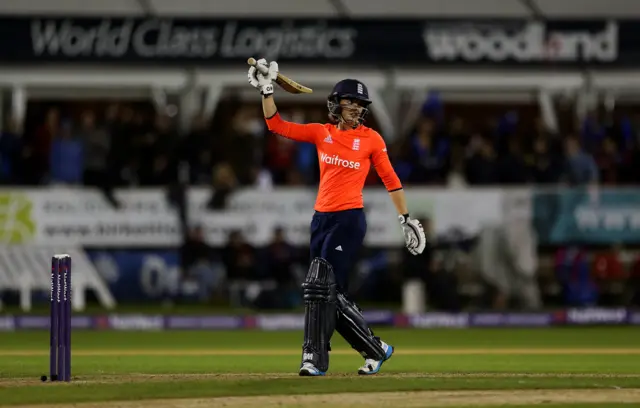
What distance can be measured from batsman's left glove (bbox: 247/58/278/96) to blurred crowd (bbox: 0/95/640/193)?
8.64 meters

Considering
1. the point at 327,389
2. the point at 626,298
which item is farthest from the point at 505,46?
the point at 327,389

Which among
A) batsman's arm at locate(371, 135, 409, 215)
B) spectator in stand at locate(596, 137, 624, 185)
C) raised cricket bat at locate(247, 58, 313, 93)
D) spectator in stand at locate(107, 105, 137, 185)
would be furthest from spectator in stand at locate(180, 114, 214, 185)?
batsman's arm at locate(371, 135, 409, 215)

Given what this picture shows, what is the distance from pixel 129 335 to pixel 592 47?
7.60 meters

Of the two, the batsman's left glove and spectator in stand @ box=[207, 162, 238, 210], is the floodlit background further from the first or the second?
the batsman's left glove

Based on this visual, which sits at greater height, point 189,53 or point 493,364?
point 189,53

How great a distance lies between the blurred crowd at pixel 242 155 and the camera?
1897cm

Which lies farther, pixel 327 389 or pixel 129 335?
pixel 129 335

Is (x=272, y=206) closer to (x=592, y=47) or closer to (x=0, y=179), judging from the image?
(x=0, y=179)

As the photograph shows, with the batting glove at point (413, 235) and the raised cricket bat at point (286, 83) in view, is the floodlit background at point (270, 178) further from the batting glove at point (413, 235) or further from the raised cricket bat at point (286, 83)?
the raised cricket bat at point (286, 83)

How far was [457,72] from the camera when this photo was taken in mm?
20234

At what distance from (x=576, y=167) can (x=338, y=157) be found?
948 cm

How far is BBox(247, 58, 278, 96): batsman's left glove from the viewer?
33.6ft

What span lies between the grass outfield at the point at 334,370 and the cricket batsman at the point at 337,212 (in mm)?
385

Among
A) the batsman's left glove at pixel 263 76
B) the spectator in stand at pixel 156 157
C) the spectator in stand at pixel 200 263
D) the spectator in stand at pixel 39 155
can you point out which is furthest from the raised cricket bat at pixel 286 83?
the spectator in stand at pixel 39 155
